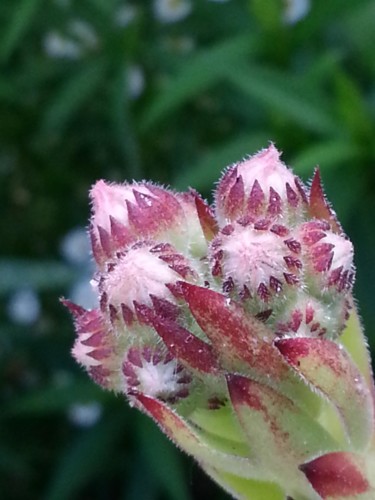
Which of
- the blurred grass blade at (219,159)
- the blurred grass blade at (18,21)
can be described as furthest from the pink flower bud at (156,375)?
the blurred grass blade at (18,21)

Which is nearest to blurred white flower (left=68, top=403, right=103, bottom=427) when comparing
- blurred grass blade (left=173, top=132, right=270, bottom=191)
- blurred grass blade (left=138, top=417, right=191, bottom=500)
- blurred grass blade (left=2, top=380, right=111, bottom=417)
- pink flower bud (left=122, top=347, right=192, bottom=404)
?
blurred grass blade (left=2, top=380, right=111, bottom=417)

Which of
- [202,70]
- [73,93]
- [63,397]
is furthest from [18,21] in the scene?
[63,397]

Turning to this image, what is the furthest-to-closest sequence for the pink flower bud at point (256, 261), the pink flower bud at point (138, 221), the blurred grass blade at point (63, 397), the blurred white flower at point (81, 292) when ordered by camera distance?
the blurred white flower at point (81, 292) → the blurred grass blade at point (63, 397) → the pink flower bud at point (138, 221) → the pink flower bud at point (256, 261)

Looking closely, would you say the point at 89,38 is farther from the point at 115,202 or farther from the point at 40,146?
the point at 115,202

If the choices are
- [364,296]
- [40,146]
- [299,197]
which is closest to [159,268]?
[299,197]

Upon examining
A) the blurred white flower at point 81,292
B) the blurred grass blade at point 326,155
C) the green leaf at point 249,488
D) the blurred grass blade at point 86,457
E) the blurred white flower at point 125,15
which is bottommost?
the green leaf at point 249,488

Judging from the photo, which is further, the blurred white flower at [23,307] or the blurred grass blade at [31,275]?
the blurred white flower at [23,307]

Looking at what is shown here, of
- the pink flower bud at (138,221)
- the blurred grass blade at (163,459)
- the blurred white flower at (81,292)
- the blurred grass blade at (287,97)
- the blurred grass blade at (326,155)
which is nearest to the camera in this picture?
the pink flower bud at (138,221)

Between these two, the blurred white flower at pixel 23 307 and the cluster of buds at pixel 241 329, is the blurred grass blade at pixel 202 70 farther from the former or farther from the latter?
the cluster of buds at pixel 241 329
